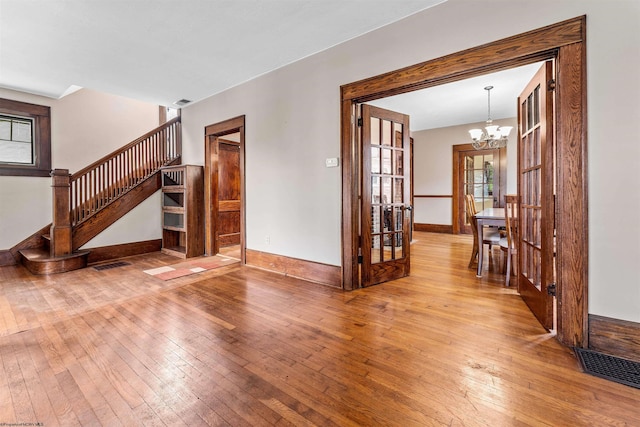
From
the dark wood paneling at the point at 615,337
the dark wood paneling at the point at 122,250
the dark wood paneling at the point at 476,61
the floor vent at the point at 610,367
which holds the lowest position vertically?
the floor vent at the point at 610,367

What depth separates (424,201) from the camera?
7895mm

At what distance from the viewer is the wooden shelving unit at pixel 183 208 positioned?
4.88 metres

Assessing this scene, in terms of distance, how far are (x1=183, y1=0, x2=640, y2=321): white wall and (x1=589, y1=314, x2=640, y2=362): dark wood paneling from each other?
0.18 feet

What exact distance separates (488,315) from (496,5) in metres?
2.51

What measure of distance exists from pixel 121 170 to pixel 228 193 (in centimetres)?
183

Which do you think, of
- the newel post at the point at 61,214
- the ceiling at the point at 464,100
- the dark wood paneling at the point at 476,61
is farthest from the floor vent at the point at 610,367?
the newel post at the point at 61,214

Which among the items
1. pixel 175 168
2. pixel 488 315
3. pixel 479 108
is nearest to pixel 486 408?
pixel 488 315

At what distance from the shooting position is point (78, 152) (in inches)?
208

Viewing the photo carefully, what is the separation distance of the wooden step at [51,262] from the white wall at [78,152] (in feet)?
1.38

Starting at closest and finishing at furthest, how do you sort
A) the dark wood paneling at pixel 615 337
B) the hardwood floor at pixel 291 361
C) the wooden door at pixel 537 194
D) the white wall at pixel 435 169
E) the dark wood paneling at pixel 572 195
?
1. the hardwood floor at pixel 291 361
2. the dark wood paneling at pixel 615 337
3. the dark wood paneling at pixel 572 195
4. the wooden door at pixel 537 194
5. the white wall at pixel 435 169

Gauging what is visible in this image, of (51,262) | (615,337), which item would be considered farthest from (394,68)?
(51,262)

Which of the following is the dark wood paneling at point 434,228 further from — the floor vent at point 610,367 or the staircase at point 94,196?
the staircase at point 94,196

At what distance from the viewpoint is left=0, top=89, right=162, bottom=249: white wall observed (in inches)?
179

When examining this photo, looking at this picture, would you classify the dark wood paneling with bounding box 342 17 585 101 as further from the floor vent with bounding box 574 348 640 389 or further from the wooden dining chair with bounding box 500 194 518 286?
the floor vent with bounding box 574 348 640 389
